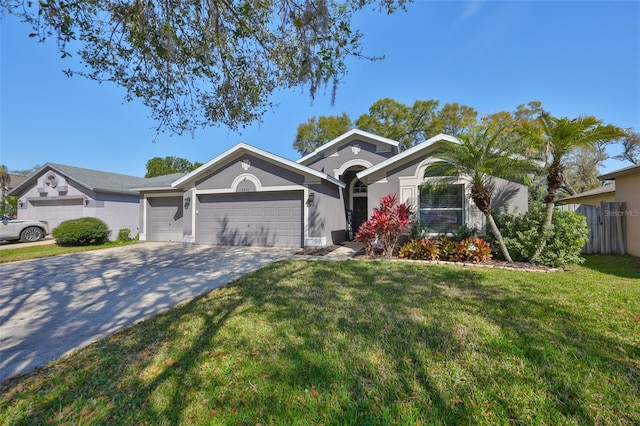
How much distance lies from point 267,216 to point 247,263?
3.91 meters

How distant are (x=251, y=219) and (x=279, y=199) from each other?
1.58 m

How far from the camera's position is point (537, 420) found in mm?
1968

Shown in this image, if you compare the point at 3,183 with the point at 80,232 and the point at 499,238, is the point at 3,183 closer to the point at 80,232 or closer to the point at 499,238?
the point at 80,232

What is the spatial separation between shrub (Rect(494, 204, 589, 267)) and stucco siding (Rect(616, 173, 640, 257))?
290cm

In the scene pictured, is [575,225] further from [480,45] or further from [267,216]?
[267,216]

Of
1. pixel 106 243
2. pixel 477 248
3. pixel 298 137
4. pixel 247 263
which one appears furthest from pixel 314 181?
pixel 298 137

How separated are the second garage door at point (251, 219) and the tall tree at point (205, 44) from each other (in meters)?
5.41

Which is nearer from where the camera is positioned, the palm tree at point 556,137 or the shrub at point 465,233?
the palm tree at point 556,137

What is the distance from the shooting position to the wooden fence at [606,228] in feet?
29.0

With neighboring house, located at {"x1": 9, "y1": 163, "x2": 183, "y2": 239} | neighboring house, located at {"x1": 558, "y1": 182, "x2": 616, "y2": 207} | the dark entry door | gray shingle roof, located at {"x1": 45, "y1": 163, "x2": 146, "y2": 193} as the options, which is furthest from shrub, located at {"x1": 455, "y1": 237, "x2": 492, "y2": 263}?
gray shingle roof, located at {"x1": 45, "y1": 163, "x2": 146, "y2": 193}

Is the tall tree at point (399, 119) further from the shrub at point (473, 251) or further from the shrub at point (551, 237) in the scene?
the shrub at point (473, 251)

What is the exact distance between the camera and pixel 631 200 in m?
8.48

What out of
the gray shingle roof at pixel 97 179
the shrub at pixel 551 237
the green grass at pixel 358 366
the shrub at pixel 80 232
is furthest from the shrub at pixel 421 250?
the gray shingle roof at pixel 97 179

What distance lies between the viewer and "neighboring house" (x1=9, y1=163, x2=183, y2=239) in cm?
1452
